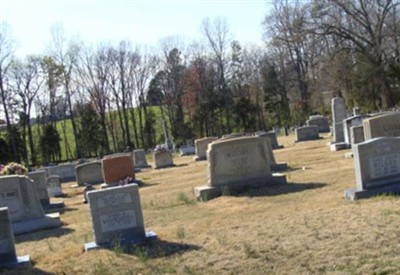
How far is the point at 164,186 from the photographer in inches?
744

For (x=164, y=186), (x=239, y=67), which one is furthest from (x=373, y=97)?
(x=164, y=186)

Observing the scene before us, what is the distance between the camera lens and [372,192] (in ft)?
33.1

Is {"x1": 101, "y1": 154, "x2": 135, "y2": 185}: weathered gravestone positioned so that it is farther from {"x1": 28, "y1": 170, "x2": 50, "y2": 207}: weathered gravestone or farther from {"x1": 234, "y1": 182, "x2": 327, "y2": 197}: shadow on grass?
{"x1": 234, "y1": 182, "x2": 327, "y2": 197}: shadow on grass

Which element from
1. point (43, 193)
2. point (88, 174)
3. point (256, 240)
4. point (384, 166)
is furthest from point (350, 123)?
point (256, 240)

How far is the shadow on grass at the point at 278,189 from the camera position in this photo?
12531 mm

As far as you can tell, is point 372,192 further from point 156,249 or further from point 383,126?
point 383,126

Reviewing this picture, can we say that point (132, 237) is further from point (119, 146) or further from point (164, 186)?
point (119, 146)

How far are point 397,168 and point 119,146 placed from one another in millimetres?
50769

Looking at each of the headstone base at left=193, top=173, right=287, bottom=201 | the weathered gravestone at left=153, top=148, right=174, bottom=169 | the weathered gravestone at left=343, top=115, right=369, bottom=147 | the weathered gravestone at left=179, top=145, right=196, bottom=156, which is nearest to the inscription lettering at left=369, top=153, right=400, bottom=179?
the headstone base at left=193, top=173, right=287, bottom=201

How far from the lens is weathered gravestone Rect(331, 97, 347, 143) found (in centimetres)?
2450

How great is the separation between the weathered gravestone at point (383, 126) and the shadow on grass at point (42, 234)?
7.81 meters

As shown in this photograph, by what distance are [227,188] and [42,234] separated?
4.15 m

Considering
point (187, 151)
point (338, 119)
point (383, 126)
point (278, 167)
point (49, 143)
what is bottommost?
point (278, 167)

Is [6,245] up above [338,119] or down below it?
below
